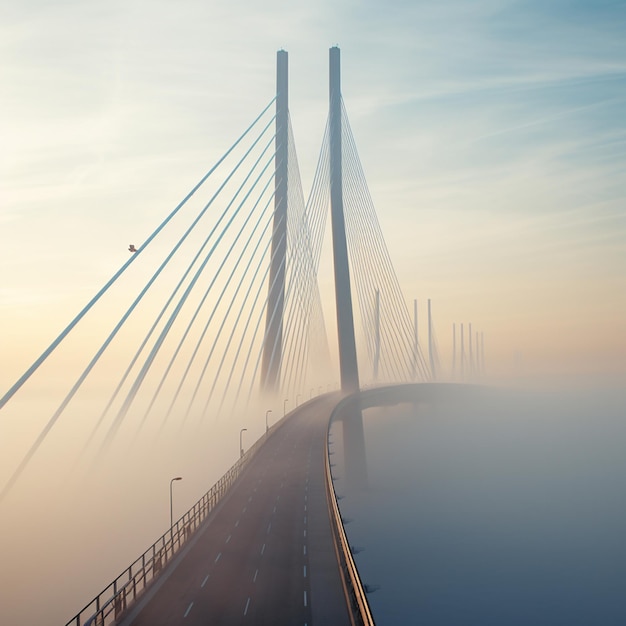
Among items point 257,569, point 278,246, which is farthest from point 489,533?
point 278,246

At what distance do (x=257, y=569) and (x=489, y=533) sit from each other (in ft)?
69.9

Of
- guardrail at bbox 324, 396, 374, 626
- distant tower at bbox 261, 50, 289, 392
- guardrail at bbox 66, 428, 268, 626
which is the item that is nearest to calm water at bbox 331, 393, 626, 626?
guardrail at bbox 324, 396, 374, 626

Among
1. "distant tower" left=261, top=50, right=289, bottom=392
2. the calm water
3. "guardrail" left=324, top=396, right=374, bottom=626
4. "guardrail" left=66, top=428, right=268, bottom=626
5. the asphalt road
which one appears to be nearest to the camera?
"guardrail" left=324, top=396, right=374, bottom=626

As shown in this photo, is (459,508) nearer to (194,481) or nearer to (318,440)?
(318,440)

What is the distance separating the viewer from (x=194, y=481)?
5291cm

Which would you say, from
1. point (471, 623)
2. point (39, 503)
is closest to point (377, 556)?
point (471, 623)

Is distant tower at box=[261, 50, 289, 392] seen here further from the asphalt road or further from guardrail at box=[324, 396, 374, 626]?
guardrail at box=[324, 396, 374, 626]

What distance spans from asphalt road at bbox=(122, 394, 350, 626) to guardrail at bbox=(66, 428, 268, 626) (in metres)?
0.35

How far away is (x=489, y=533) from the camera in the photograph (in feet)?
118

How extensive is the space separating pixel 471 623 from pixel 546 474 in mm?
34520

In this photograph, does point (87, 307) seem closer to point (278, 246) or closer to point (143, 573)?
point (143, 573)

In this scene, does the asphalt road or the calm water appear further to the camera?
the calm water

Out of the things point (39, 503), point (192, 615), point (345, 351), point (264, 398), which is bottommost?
point (39, 503)

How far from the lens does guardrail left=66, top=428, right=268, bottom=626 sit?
15086 millimetres
